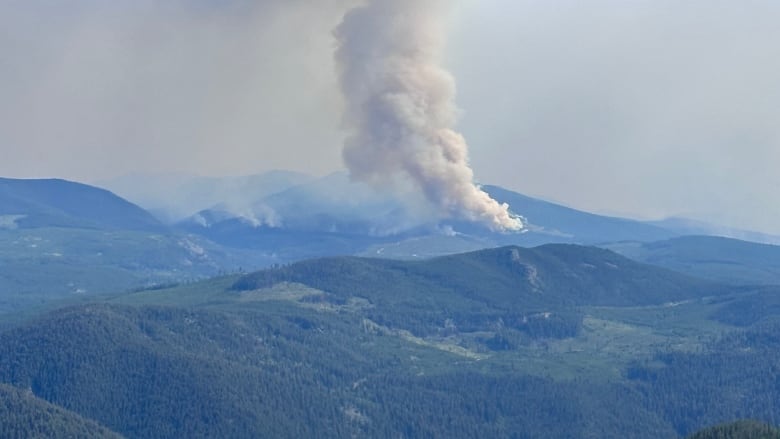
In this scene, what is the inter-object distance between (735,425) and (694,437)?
6988 mm

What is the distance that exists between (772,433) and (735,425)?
6311 mm

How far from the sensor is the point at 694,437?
618 ft

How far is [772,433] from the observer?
18600cm

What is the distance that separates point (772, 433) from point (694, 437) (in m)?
10.2

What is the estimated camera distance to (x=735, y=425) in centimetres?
19112
